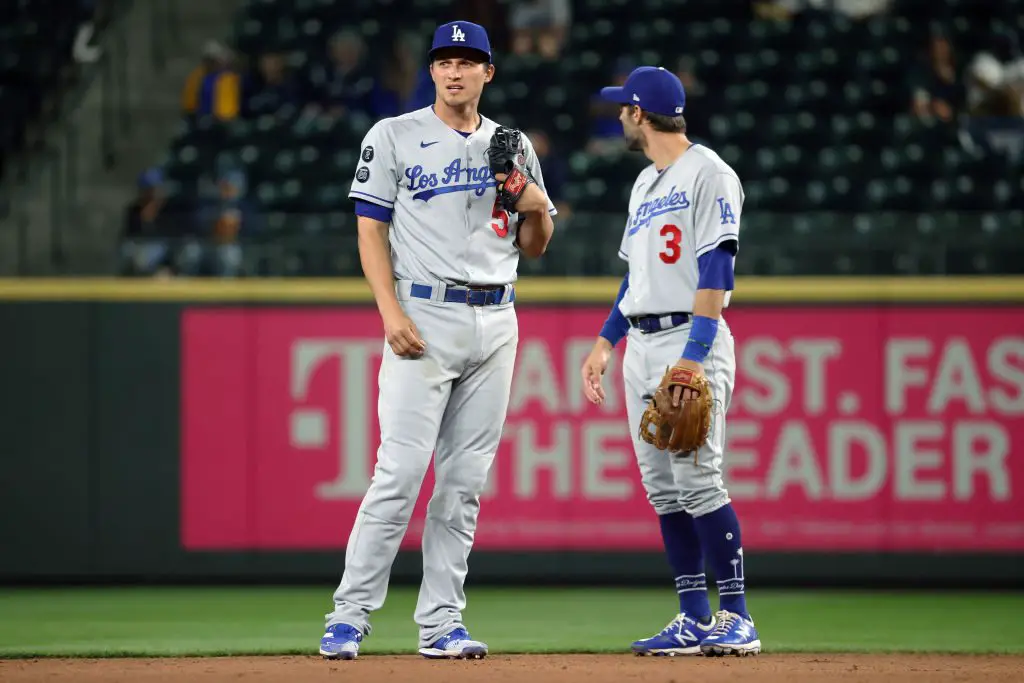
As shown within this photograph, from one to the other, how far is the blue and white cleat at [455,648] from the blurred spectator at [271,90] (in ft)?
21.3

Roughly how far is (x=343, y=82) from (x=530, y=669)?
681 centimetres

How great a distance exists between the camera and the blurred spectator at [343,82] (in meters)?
10.6

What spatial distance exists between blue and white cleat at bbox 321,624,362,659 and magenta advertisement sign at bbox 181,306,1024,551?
9.99 ft

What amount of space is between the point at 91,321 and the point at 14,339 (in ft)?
1.32

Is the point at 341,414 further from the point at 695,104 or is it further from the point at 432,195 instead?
the point at 695,104

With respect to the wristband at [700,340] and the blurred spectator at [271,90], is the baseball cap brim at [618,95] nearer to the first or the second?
the wristband at [700,340]

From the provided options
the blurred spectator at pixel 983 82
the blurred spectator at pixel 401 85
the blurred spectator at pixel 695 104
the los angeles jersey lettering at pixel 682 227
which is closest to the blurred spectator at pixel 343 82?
the blurred spectator at pixel 401 85

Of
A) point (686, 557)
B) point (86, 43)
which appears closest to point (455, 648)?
point (686, 557)

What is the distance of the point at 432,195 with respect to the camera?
15.6 ft

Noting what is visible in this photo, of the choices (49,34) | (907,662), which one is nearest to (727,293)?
(907,662)

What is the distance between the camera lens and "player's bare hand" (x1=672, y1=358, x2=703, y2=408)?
15.7 ft

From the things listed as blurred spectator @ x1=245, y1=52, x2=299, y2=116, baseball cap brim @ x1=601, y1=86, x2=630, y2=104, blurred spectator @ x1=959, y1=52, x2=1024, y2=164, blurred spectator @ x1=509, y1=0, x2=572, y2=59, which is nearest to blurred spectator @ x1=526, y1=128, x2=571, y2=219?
blurred spectator @ x1=509, y1=0, x2=572, y2=59

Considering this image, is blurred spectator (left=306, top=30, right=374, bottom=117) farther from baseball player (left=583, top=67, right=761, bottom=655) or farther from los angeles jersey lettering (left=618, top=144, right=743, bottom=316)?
los angeles jersey lettering (left=618, top=144, right=743, bottom=316)

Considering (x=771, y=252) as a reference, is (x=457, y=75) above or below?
above
